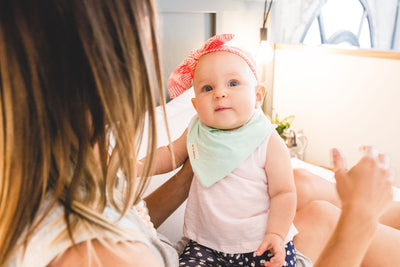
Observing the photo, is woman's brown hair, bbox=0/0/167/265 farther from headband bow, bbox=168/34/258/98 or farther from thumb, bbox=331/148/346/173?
headband bow, bbox=168/34/258/98

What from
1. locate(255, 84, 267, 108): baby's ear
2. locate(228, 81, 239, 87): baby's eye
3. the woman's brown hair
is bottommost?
locate(255, 84, 267, 108): baby's ear

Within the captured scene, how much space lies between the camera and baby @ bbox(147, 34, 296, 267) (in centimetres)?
86

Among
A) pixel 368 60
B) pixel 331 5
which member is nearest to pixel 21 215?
pixel 368 60

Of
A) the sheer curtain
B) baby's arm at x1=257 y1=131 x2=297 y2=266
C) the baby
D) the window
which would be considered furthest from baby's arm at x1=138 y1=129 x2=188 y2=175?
the window

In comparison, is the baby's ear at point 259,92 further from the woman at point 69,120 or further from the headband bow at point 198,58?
the woman at point 69,120

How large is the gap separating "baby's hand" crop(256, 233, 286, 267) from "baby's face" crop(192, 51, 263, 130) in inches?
12.3

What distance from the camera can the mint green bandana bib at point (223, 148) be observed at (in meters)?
0.92

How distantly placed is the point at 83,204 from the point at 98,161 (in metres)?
0.08

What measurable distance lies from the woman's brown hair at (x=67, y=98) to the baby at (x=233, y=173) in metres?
0.44

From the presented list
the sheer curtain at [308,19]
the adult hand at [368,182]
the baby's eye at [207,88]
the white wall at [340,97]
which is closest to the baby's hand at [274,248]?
the adult hand at [368,182]

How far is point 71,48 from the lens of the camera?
1.37 ft

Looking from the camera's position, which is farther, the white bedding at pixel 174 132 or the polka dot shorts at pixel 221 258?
the white bedding at pixel 174 132

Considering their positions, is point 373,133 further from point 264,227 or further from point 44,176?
point 44,176

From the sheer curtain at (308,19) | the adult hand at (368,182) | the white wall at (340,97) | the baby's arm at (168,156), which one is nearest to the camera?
the adult hand at (368,182)
